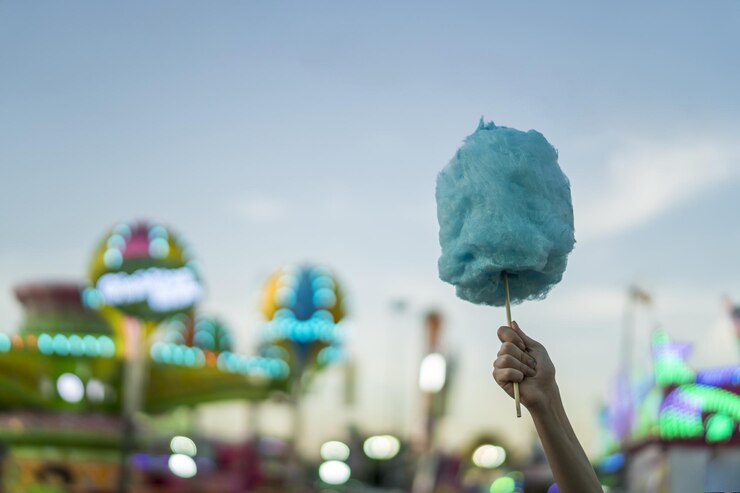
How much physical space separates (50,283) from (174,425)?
11.8 m

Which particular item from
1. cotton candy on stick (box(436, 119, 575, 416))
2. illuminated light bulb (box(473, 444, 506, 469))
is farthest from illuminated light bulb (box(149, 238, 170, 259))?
illuminated light bulb (box(473, 444, 506, 469))

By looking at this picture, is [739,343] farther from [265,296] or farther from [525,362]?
[525,362]

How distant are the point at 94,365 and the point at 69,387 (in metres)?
0.73

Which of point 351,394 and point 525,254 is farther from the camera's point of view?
point 351,394

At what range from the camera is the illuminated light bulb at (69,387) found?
22.1 m

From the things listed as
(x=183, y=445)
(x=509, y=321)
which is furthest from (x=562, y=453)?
(x=183, y=445)

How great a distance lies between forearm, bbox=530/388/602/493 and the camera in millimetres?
2684

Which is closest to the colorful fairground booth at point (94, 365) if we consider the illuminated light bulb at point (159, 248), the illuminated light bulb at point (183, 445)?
the illuminated light bulb at point (159, 248)

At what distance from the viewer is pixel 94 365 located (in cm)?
A: 2247

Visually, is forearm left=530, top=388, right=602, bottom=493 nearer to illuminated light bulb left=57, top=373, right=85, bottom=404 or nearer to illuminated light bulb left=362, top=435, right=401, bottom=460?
illuminated light bulb left=57, top=373, right=85, bottom=404

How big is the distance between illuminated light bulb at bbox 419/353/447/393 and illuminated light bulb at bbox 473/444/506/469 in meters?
6.42

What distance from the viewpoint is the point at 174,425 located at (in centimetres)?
3359

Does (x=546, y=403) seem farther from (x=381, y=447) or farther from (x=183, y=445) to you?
(x=381, y=447)

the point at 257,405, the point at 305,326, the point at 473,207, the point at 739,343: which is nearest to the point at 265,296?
the point at 305,326
